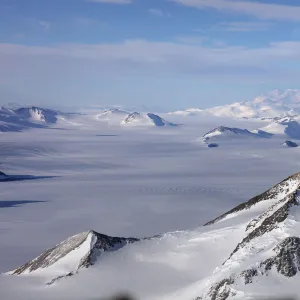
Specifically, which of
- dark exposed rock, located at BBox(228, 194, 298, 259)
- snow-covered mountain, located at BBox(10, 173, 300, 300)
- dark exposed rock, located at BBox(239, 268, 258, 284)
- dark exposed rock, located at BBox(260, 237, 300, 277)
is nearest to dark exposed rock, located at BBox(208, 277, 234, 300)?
snow-covered mountain, located at BBox(10, 173, 300, 300)

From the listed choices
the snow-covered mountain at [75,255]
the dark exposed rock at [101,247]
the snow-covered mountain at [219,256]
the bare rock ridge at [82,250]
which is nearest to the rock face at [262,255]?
the snow-covered mountain at [219,256]

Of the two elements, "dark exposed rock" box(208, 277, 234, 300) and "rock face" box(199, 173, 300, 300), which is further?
"rock face" box(199, 173, 300, 300)

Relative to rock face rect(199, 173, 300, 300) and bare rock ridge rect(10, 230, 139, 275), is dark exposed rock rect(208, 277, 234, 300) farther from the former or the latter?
bare rock ridge rect(10, 230, 139, 275)

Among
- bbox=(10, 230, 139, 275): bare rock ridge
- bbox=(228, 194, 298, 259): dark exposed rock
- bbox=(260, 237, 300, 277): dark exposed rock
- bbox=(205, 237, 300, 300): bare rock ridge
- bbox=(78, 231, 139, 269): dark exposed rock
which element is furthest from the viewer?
bbox=(10, 230, 139, 275): bare rock ridge

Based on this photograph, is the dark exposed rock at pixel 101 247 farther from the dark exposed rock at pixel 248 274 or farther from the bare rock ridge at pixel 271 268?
the dark exposed rock at pixel 248 274

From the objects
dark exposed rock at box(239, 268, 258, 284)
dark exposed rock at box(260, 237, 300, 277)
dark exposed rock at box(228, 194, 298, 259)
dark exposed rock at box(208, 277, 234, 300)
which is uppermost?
dark exposed rock at box(228, 194, 298, 259)

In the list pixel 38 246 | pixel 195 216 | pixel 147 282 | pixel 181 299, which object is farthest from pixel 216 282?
pixel 195 216

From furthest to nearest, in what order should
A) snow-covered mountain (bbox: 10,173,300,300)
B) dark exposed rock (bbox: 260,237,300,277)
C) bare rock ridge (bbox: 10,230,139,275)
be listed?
bare rock ridge (bbox: 10,230,139,275)
dark exposed rock (bbox: 260,237,300,277)
snow-covered mountain (bbox: 10,173,300,300)

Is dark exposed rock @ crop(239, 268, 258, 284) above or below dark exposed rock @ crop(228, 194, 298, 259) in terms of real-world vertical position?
below
